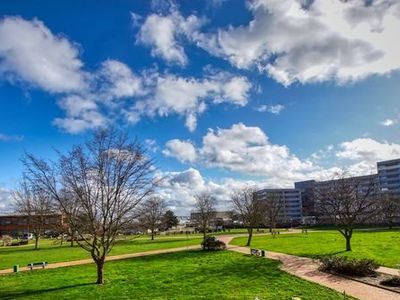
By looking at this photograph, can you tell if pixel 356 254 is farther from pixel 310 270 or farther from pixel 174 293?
pixel 174 293

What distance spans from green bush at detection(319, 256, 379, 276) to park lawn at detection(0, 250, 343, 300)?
3.04 m

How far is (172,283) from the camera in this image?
934 inches

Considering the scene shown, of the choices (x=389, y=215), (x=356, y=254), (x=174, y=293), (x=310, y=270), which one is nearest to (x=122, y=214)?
(x=174, y=293)

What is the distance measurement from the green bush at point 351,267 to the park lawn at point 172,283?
3.04 m

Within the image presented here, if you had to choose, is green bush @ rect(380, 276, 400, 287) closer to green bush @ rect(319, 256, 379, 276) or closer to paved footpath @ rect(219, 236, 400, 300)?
paved footpath @ rect(219, 236, 400, 300)

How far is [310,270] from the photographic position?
26.7 meters

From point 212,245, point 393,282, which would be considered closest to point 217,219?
point 212,245

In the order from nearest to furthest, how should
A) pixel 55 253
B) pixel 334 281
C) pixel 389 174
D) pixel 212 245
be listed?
pixel 334 281
pixel 212 245
pixel 55 253
pixel 389 174

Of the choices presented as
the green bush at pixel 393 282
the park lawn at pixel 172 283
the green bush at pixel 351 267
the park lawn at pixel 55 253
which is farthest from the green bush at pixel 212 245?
the green bush at pixel 393 282

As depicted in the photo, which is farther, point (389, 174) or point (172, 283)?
point (389, 174)

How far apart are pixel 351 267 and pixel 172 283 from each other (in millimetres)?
10477

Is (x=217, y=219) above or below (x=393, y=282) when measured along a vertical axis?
above

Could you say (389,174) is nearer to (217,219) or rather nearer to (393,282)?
(217,219)

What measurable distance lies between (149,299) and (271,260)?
16549 mm
